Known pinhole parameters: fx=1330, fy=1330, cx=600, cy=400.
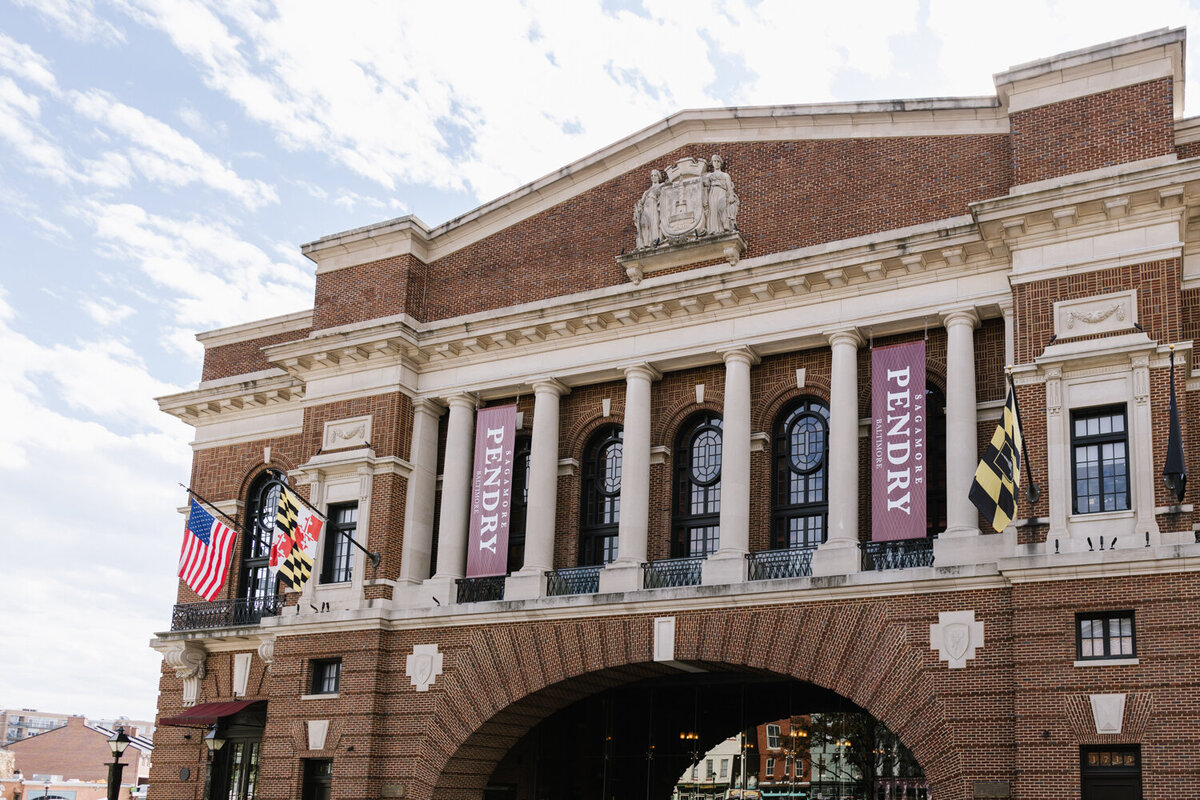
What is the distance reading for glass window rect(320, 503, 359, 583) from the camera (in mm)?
31250

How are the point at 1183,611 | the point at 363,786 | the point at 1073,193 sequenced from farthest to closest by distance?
the point at 363,786 → the point at 1073,193 → the point at 1183,611

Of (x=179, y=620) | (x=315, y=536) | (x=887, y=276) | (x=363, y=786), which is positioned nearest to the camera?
(x=887, y=276)

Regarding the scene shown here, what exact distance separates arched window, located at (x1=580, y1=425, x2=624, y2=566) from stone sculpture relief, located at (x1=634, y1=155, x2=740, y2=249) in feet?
15.1

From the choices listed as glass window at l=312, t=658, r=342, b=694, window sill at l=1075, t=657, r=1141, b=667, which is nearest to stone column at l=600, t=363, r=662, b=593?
glass window at l=312, t=658, r=342, b=694

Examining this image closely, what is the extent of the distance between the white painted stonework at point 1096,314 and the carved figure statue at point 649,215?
934 cm

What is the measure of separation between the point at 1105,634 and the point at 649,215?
1345 cm

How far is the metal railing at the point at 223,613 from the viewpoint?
3434 cm

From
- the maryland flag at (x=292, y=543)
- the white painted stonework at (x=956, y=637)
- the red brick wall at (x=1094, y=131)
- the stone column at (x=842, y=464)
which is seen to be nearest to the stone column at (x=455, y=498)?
the maryland flag at (x=292, y=543)

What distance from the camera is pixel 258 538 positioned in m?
36.0

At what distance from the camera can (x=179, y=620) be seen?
116 ft

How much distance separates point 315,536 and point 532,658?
20.4 feet

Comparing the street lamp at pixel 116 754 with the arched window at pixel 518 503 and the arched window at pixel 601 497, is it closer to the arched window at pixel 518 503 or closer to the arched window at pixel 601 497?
the arched window at pixel 518 503

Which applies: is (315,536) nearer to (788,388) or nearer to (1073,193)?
(788,388)

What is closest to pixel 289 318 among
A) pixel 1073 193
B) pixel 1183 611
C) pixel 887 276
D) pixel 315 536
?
pixel 315 536
